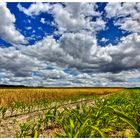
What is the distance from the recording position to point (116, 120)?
661 centimetres

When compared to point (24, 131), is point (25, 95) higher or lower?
higher

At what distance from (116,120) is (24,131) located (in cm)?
201

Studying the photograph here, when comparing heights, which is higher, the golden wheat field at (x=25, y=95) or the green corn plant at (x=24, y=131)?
the golden wheat field at (x=25, y=95)

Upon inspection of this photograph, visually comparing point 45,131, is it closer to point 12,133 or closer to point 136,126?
point 12,133

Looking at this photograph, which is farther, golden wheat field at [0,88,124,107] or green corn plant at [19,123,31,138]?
golden wheat field at [0,88,124,107]

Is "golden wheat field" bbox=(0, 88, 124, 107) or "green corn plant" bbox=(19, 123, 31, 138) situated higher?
"golden wheat field" bbox=(0, 88, 124, 107)

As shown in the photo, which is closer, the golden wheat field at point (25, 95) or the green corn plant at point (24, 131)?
the green corn plant at point (24, 131)

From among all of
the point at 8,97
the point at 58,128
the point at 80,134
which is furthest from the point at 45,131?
the point at 8,97

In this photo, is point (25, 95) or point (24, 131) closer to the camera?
point (24, 131)

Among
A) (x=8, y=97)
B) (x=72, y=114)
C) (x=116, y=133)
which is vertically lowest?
(x=116, y=133)

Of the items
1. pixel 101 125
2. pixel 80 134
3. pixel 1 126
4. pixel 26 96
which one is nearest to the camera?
pixel 80 134

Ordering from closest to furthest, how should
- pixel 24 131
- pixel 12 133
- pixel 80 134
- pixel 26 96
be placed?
pixel 80 134 < pixel 24 131 < pixel 12 133 < pixel 26 96

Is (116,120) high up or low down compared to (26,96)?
down

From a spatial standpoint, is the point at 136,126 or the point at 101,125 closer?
the point at 136,126
